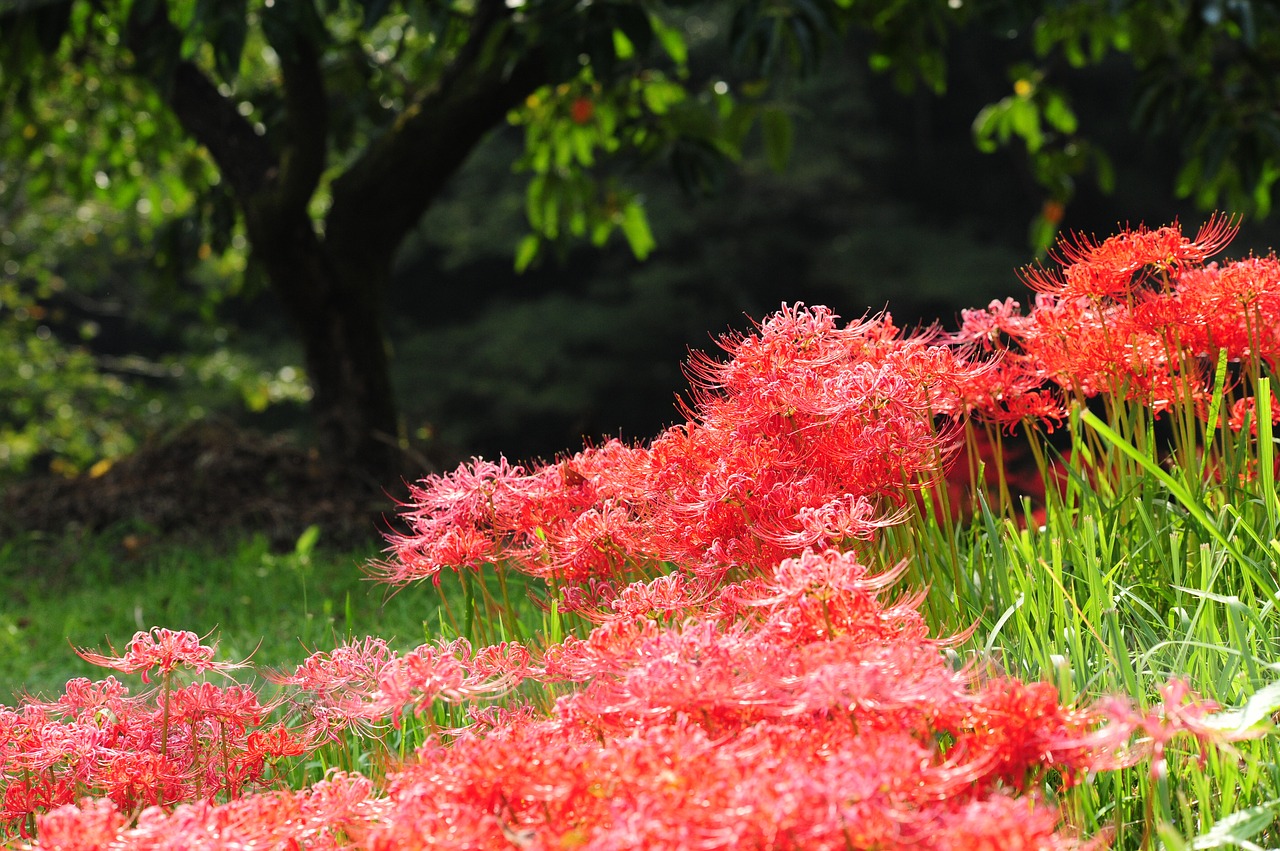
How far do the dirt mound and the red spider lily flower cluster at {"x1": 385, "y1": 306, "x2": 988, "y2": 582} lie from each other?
308 cm

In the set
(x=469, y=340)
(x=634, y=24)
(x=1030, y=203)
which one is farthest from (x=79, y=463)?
(x=1030, y=203)

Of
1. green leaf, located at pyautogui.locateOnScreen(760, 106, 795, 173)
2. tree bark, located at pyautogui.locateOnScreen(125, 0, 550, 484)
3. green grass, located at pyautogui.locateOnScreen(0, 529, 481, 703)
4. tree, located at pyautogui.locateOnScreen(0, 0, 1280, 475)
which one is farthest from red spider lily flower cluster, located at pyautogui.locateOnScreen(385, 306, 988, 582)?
tree bark, located at pyautogui.locateOnScreen(125, 0, 550, 484)

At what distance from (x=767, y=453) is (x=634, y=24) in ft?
7.21

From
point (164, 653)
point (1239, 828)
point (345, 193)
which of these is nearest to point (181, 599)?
point (345, 193)

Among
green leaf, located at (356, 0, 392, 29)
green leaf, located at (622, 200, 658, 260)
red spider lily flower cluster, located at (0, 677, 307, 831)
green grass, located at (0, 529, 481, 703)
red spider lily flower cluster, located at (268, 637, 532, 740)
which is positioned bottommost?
green grass, located at (0, 529, 481, 703)

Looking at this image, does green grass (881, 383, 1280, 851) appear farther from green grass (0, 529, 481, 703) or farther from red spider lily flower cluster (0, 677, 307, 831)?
green grass (0, 529, 481, 703)

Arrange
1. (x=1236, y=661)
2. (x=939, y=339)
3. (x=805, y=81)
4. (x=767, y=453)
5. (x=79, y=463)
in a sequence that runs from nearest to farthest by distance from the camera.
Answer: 1. (x=1236, y=661)
2. (x=767, y=453)
3. (x=939, y=339)
4. (x=805, y=81)
5. (x=79, y=463)

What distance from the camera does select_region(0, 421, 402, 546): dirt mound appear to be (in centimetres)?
548

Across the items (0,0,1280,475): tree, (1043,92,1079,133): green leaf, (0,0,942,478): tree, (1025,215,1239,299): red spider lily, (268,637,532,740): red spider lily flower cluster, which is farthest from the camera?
(1043,92,1079,133): green leaf

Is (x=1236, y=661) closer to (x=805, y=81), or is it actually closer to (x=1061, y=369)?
(x=1061, y=369)

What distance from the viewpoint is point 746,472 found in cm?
197

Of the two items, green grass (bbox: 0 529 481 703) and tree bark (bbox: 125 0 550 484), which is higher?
tree bark (bbox: 125 0 550 484)

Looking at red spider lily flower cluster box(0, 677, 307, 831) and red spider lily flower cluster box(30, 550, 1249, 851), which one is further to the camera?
red spider lily flower cluster box(0, 677, 307, 831)

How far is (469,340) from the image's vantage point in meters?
15.5
